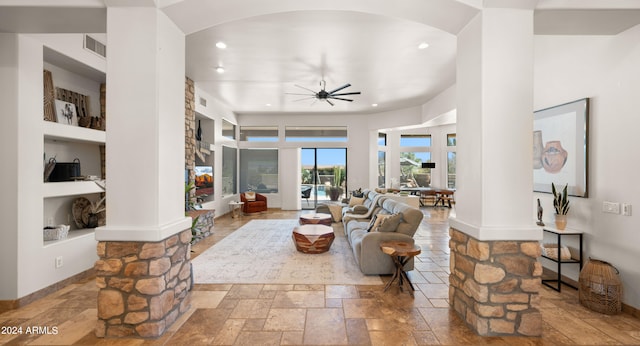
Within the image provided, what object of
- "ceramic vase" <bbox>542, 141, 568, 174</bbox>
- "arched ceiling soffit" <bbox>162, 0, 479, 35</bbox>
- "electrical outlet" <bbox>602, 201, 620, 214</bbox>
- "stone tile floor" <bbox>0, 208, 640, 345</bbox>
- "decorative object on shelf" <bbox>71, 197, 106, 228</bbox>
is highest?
"arched ceiling soffit" <bbox>162, 0, 479, 35</bbox>

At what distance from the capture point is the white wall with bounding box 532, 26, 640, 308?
277 centimetres

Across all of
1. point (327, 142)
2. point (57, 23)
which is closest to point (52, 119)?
point (57, 23)

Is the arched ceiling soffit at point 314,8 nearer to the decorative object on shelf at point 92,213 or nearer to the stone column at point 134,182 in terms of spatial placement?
the stone column at point 134,182

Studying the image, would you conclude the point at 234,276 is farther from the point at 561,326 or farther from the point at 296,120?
the point at 296,120

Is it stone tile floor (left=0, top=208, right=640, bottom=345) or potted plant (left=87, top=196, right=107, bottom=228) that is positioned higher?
potted plant (left=87, top=196, right=107, bottom=228)

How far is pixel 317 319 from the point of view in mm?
2666

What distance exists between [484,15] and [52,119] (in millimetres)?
4909

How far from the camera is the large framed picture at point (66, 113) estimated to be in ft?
11.9

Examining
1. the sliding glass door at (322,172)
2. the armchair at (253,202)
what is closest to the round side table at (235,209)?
the armchair at (253,202)

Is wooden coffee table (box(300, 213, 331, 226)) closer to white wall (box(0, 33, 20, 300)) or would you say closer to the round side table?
the round side table

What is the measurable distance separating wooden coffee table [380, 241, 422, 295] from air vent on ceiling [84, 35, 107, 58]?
4.56m

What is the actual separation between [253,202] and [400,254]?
660 cm

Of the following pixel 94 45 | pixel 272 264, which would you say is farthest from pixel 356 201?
pixel 94 45

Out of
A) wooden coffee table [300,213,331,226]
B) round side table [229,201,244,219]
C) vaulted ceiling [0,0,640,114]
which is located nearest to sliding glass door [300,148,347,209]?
vaulted ceiling [0,0,640,114]
